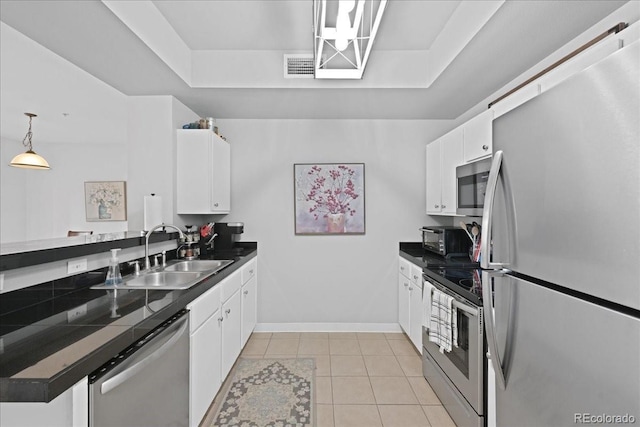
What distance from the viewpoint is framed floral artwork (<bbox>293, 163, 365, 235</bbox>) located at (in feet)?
Result: 11.7

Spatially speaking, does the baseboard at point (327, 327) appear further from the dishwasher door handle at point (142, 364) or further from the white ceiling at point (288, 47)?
the white ceiling at point (288, 47)

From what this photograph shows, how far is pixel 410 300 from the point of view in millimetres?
2994

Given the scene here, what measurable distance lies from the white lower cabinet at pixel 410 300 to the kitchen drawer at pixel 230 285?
5.24ft

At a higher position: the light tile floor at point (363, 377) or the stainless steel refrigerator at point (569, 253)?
the stainless steel refrigerator at point (569, 253)

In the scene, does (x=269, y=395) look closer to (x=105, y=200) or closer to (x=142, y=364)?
(x=142, y=364)

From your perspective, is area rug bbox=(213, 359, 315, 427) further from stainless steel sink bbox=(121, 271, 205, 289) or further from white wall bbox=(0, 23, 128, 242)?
white wall bbox=(0, 23, 128, 242)

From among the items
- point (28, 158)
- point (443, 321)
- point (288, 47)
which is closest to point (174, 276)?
point (28, 158)

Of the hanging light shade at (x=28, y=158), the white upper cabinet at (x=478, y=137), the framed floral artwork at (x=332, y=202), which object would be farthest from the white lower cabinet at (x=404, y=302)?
the hanging light shade at (x=28, y=158)

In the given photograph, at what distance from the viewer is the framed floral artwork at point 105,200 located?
7.81 ft

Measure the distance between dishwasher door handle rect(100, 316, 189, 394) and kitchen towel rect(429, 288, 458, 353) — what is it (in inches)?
61.4

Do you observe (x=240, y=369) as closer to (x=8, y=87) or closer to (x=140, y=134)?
(x=140, y=134)

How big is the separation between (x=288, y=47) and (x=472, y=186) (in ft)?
6.26

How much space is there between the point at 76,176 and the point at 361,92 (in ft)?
7.85

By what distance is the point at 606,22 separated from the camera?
5.54ft
